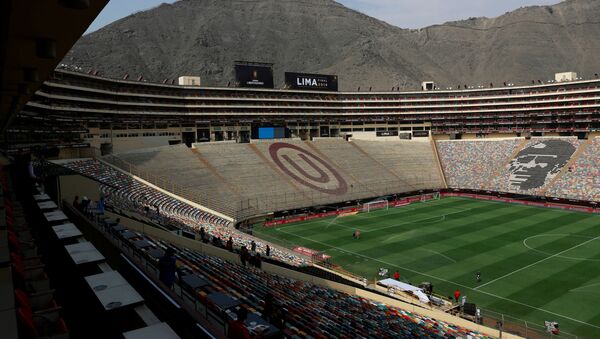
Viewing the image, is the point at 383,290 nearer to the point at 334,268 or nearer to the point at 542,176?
the point at 334,268

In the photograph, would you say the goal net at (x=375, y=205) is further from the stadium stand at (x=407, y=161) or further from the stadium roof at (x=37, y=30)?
the stadium roof at (x=37, y=30)

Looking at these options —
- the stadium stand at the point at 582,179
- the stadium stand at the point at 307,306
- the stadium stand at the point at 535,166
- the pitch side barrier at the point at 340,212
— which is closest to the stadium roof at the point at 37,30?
the stadium stand at the point at 307,306

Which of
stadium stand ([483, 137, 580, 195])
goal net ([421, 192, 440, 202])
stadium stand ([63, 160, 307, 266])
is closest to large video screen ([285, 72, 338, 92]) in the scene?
goal net ([421, 192, 440, 202])

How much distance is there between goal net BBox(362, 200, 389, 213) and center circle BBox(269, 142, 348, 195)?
4.80 metres

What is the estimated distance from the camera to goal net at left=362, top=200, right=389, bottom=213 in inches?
2247

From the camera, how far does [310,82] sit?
92375mm

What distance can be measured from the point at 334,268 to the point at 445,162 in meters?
50.8

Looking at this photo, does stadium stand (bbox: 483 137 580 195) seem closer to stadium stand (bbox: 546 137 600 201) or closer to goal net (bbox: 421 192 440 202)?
stadium stand (bbox: 546 137 600 201)

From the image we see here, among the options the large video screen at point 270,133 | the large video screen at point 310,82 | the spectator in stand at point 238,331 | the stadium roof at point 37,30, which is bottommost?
the spectator in stand at point 238,331

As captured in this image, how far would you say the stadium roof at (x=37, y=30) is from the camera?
16.7ft

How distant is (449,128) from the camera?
95875 mm

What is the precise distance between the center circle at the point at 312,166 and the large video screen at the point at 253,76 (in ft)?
61.8

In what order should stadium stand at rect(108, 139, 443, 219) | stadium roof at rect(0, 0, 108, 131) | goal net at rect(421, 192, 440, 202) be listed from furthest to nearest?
goal net at rect(421, 192, 440, 202), stadium stand at rect(108, 139, 443, 219), stadium roof at rect(0, 0, 108, 131)

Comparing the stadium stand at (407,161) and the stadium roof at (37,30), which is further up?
the stadium roof at (37,30)
